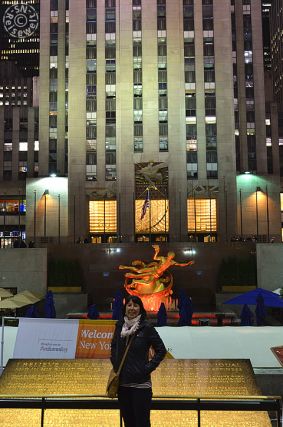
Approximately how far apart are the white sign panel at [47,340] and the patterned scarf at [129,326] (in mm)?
6194

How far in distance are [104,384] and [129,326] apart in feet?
10.3

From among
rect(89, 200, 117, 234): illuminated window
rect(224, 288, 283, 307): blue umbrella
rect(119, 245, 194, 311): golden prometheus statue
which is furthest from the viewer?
rect(89, 200, 117, 234): illuminated window

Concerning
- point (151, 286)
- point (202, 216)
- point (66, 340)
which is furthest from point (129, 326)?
point (202, 216)

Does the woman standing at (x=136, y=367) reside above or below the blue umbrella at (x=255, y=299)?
above

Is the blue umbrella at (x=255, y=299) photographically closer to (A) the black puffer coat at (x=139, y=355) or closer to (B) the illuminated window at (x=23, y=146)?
(A) the black puffer coat at (x=139, y=355)

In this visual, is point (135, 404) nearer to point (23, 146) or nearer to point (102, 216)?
point (102, 216)

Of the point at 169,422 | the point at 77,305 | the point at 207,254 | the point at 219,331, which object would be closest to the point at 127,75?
the point at 207,254

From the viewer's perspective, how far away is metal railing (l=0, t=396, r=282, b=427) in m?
6.04

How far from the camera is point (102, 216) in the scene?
56812 mm

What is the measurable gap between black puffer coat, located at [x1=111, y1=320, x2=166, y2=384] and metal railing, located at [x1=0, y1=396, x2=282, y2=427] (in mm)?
631

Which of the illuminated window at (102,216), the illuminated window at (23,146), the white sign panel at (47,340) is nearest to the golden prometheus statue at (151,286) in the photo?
the white sign panel at (47,340)

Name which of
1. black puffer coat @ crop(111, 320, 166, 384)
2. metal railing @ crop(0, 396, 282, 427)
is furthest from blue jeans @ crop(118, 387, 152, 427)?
metal railing @ crop(0, 396, 282, 427)

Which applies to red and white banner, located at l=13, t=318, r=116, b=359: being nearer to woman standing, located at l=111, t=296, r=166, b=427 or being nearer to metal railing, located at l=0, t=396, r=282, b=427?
metal railing, located at l=0, t=396, r=282, b=427

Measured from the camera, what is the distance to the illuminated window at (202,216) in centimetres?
5606
